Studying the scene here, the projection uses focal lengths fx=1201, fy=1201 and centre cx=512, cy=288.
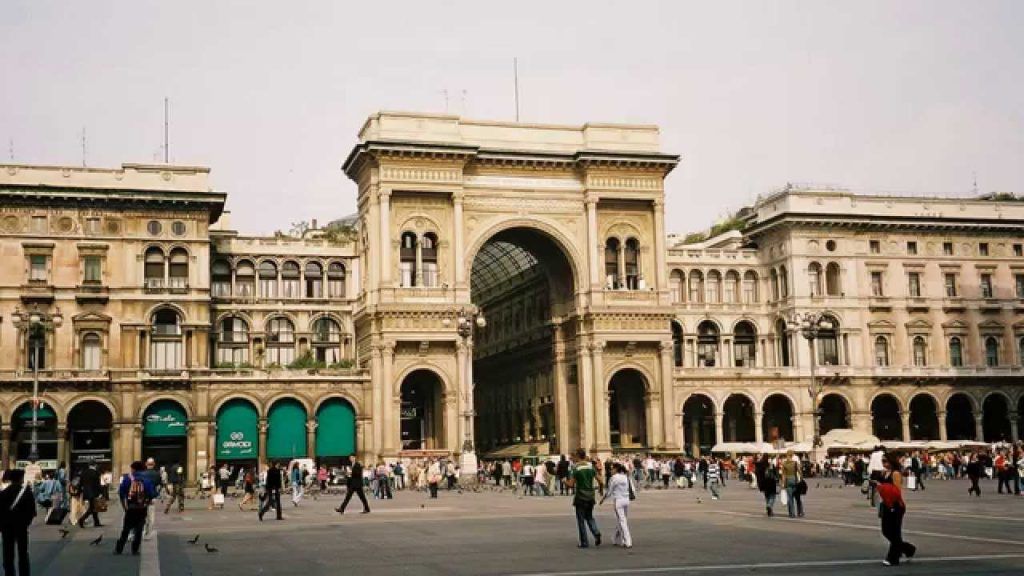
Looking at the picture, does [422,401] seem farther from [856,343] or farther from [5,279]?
[856,343]

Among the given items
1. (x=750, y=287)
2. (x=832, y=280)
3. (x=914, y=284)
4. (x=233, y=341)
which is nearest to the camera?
(x=233, y=341)

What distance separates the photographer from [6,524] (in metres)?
17.7

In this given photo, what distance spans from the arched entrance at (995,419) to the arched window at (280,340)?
49506 mm

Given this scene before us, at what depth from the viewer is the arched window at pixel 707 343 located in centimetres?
8706

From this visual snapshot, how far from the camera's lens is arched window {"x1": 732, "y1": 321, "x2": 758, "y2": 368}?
3438 inches

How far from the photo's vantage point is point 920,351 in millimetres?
86062

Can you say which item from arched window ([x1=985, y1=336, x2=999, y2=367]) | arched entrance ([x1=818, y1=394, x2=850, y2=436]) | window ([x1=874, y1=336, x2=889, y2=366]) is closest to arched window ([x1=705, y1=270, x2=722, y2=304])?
arched entrance ([x1=818, y1=394, x2=850, y2=436])

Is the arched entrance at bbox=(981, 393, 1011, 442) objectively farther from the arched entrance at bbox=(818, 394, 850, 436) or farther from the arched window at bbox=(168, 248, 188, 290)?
the arched window at bbox=(168, 248, 188, 290)

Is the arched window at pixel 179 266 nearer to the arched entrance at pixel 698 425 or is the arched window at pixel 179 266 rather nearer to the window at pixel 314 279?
the window at pixel 314 279

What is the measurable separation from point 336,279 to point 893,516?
6660cm

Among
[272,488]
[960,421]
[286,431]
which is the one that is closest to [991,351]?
[960,421]

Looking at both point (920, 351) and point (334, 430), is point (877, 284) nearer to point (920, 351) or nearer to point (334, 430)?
point (920, 351)

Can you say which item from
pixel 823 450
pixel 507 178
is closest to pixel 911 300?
pixel 823 450

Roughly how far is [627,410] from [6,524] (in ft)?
192
